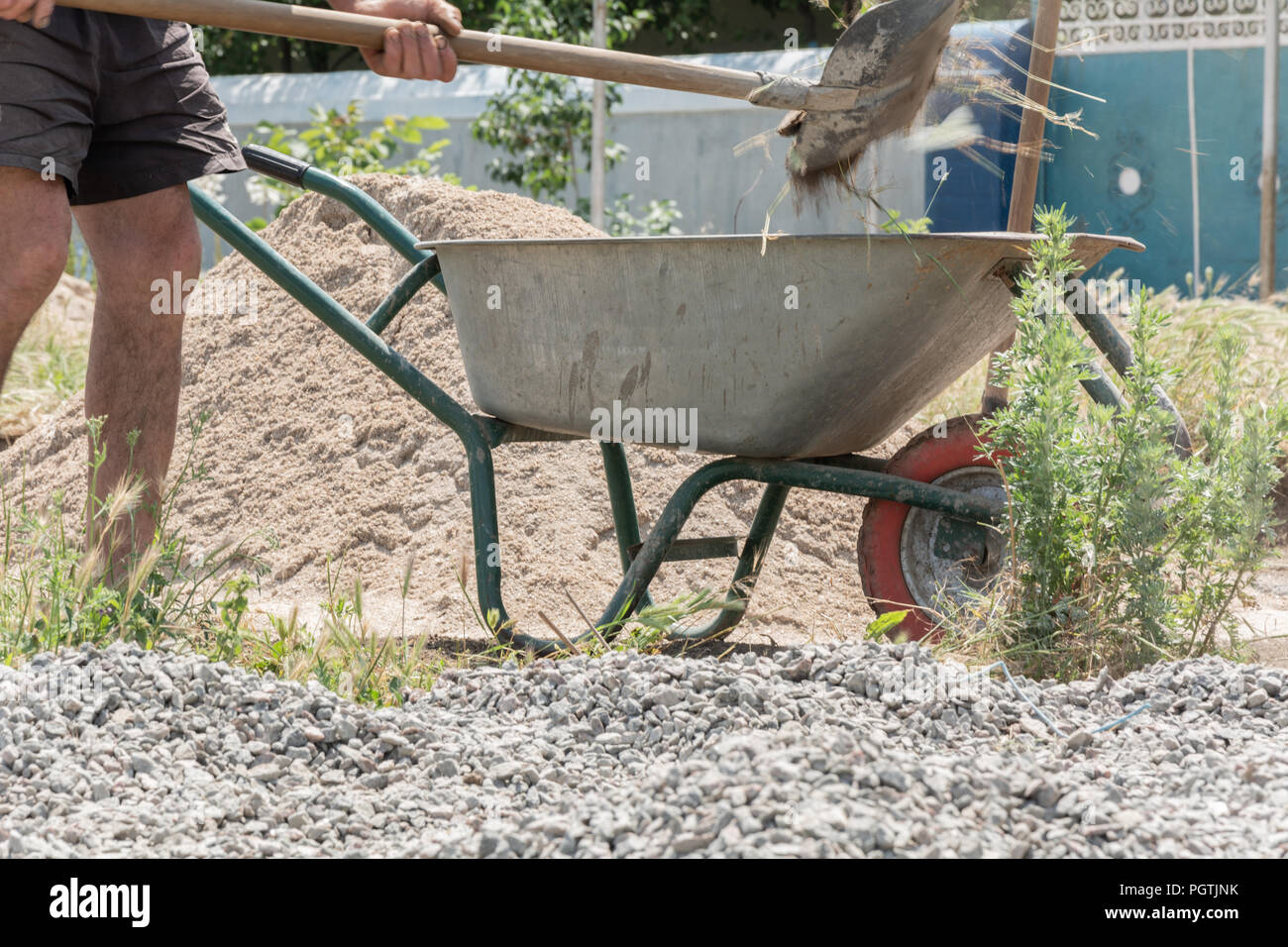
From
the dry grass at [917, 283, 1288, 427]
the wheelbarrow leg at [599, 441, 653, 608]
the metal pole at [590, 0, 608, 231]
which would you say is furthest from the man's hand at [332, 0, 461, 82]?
the metal pole at [590, 0, 608, 231]

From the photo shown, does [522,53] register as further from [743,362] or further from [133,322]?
[133,322]

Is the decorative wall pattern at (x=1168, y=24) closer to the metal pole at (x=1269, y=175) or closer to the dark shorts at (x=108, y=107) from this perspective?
the metal pole at (x=1269, y=175)

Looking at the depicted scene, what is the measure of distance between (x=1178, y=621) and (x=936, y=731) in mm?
726

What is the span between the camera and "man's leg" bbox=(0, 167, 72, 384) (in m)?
2.03

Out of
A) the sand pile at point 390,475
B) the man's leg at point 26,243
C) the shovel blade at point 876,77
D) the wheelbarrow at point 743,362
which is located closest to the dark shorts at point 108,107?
the man's leg at point 26,243

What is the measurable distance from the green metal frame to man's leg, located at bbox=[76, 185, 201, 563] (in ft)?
0.41

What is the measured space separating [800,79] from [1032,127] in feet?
2.02

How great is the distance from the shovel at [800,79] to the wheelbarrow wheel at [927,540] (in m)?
0.55

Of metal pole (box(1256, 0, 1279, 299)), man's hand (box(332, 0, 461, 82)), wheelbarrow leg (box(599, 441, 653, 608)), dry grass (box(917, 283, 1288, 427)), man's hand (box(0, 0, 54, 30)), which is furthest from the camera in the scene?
metal pole (box(1256, 0, 1279, 299))

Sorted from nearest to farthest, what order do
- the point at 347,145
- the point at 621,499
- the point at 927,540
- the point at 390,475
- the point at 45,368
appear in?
1. the point at 927,540
2. the point at 621,499
3. the point at 390,475
4. the point at 45,368
5. the point at 347,145

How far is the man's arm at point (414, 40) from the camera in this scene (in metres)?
2.26

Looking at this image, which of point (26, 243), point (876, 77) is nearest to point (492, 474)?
point (26, 243)

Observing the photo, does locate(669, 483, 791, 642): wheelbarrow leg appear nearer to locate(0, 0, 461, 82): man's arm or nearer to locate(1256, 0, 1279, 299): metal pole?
locate(0, 0, 461, 82): man's arm

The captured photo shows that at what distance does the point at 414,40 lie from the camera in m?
2.27
